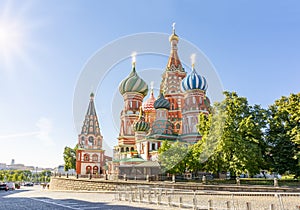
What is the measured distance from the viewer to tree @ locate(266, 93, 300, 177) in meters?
28.8

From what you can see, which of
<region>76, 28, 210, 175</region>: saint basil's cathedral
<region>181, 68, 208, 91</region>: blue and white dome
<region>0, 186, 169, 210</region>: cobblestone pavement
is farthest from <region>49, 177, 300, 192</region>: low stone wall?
<region>181, 68, 208, 91</region>: blue and white dome

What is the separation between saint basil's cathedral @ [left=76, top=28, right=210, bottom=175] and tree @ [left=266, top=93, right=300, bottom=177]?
15647 mm

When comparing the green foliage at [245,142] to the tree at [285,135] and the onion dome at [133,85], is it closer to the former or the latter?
the tree at [285,135]

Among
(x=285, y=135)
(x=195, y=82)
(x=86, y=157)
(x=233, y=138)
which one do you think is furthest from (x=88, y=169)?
(x=285, y=135)

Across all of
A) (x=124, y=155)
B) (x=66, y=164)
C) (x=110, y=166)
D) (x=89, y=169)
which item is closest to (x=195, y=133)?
(x=124, y=155)

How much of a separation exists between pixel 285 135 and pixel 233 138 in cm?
610

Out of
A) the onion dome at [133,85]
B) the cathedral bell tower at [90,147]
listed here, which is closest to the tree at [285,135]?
the onion dome at [133,85]

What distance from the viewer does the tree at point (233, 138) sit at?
91.0ft

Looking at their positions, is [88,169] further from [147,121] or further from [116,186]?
[116,186]

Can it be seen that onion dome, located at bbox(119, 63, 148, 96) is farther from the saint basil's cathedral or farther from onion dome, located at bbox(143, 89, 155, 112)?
onion dome, located at bbox(143, 89, 155, 112)

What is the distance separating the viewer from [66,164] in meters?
64.8

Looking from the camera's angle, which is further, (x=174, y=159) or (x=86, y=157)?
(x=86, y=157)

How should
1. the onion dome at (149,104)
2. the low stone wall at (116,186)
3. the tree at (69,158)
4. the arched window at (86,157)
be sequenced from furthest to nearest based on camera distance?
the tree at (69,158) < the onion dome at (149,104) < the arched window at (86,157) < the low stone wall at (116,186)

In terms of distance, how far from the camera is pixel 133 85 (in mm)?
55844
